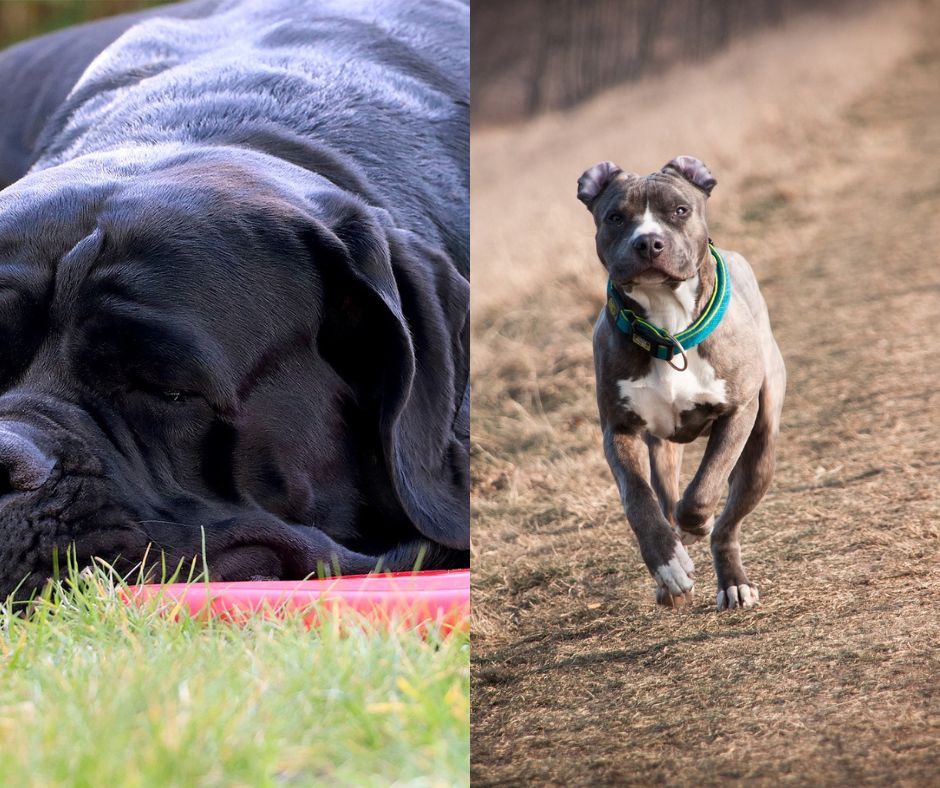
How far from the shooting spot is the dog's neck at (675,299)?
219cm

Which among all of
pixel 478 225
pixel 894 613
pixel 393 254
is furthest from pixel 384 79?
pixel 478 225

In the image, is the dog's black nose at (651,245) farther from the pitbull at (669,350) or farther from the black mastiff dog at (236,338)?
the black mastiff dog at (236,338)

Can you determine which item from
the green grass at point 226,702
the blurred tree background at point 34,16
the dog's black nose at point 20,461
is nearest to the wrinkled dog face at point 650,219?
the green grass at point 226,702

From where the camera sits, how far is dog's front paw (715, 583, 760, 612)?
2.40m

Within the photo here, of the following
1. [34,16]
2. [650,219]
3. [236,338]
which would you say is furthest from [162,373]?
[34,16]

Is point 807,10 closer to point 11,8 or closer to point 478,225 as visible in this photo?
point 478,225

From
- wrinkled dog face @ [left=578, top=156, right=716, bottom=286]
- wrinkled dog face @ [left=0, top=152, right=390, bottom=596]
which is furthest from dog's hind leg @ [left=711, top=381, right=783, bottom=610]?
wrinkled dog face @ [left=0, top=152, right=390, bottom=596]

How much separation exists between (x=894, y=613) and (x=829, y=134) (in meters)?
4.77

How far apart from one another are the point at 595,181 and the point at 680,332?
31 cm

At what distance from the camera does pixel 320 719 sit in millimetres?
1646

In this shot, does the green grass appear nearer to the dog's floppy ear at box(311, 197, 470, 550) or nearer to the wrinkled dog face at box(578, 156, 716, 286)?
the dog's floppy ear at box(311, 197, 470, 550)

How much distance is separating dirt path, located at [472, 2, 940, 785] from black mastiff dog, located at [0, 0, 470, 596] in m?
0.33

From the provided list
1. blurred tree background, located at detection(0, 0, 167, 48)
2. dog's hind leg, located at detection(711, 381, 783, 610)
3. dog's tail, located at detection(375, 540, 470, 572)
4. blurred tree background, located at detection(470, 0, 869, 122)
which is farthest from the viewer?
blurred tree background, located at detection(470, 0, 869, 122)

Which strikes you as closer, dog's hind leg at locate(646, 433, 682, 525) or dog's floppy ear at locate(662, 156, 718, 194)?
dog's floppy ear at locate(662, 156, 718, 194)
